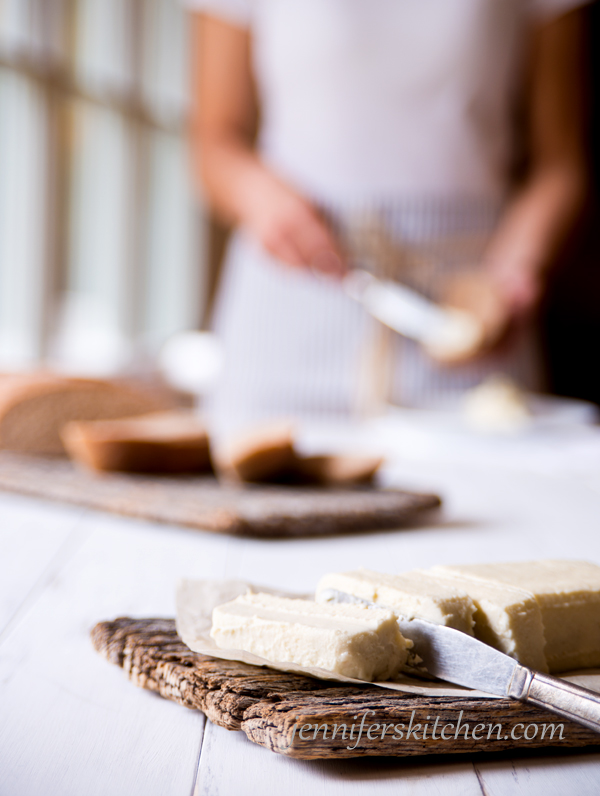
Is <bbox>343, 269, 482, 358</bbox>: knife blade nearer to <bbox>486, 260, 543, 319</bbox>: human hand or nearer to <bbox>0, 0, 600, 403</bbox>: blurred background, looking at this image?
<bbox>486, 260, 543, 319</bbox>: human hand

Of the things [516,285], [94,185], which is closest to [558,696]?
[516,285]

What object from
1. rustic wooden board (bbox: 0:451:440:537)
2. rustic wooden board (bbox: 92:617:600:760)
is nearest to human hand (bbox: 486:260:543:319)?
rustic wooden board (bbox: 0:451:440:537)

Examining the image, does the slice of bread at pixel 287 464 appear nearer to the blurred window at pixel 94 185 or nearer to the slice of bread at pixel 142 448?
the slice of bread at pixel 142 448

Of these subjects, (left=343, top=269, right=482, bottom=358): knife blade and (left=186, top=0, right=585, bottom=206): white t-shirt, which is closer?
(left=343, top=269, right=482, bottom=358): knife blade

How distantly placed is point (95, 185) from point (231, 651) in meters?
6.01

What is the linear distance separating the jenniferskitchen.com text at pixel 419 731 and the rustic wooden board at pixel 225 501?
0.38m

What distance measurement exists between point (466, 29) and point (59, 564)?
1.45 m

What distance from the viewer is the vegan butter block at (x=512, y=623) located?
0.38 meters

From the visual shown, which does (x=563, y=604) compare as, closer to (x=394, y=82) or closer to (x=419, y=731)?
(x=419, y=731)

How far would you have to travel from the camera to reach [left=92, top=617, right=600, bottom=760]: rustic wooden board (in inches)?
13.1

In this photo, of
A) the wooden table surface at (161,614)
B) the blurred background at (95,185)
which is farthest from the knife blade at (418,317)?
the blurred background at (95,185)

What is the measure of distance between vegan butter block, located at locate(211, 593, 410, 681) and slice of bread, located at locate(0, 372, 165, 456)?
2.38 ft

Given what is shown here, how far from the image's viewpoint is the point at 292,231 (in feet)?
5.04

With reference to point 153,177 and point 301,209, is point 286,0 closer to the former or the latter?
point 301,209
